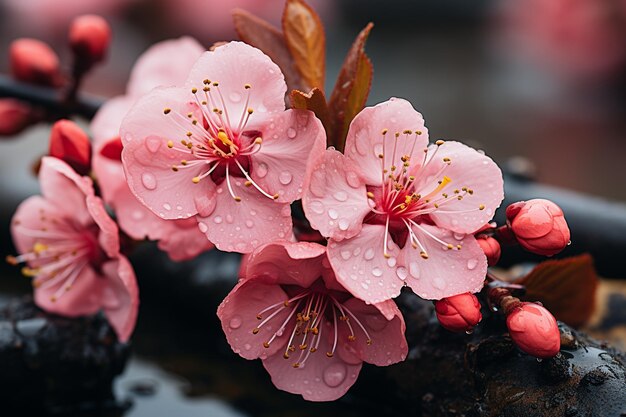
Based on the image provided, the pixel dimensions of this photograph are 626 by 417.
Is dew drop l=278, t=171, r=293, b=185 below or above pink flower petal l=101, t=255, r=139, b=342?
above

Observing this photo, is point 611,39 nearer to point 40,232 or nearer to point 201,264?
point 201,264

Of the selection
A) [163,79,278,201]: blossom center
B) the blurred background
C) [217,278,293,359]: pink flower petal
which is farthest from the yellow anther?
the blurred background

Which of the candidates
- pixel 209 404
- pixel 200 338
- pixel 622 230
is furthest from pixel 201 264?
pixel 622 230

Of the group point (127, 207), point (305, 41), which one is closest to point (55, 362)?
point (127, 207)

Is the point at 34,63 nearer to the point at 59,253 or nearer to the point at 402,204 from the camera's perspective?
the point at 59,253

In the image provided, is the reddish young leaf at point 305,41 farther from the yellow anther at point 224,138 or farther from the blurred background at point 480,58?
the blurred background at point 480,58

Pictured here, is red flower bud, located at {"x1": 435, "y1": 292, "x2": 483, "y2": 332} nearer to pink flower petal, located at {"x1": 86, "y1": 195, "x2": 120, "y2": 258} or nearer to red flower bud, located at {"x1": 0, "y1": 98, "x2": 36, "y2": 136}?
pink flower petal, located at {"x1": 86, "y1": 195, "x2": 120, "y2": 258}
